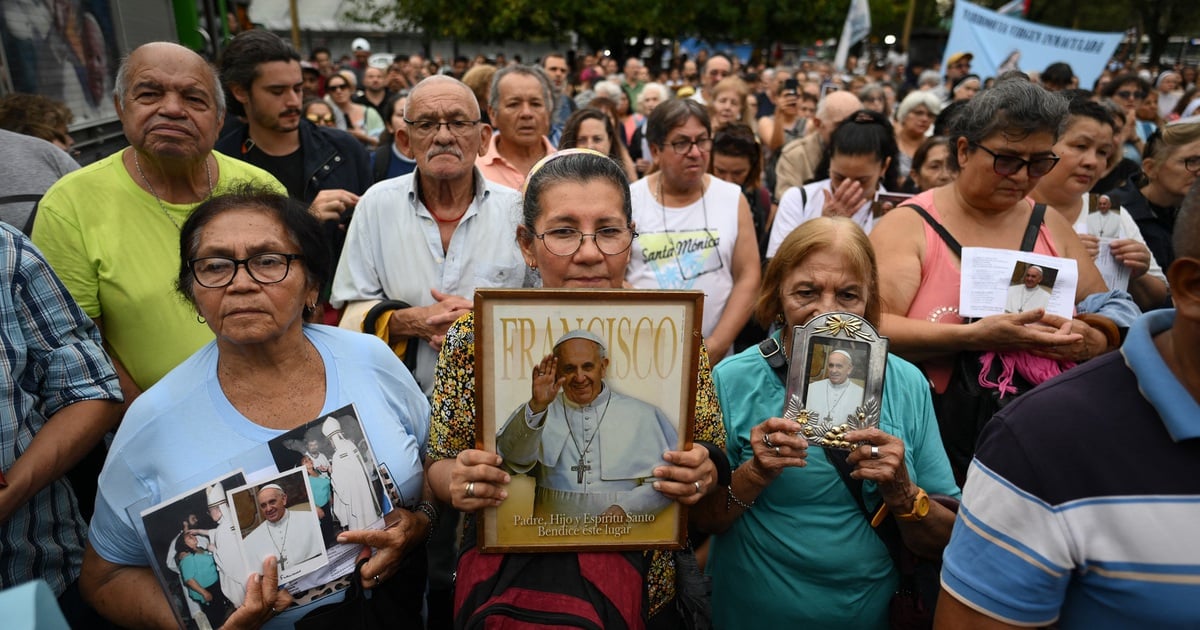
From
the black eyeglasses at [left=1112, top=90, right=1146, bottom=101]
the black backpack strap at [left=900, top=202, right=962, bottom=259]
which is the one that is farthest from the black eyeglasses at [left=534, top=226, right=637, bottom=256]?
the black eyeglasses at [left=1112, top=90, right=1146, bottom=101]

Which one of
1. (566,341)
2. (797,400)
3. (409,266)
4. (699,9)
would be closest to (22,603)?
(566,341)

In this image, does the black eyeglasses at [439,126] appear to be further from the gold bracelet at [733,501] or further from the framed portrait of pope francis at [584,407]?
the gold bracelet at [733,501]

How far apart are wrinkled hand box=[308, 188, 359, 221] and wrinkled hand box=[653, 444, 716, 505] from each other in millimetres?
2309

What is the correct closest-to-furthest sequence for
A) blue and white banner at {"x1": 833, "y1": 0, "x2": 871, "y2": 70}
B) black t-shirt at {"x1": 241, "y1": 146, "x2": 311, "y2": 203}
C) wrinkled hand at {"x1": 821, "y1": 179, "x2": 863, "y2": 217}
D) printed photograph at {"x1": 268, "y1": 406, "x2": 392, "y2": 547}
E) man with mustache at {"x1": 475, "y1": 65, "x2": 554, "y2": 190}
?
printed photograph at {"x1": 268, "y1": 406, "x2": 392, "y2": 547} → black t-shirt at {"x1": 241, "y1": 146, "x2": 311, "y2": 203} → wrinkled hand at {"x1": 821, "y1": 179, "x2": 863, "y2": 217} → man with mustache at {"x1": 475, "y1": 65, "x2": 554, "y2": 190} → blue and white banner at {"x1": 833, "y1": 0, "x2": 871, "y2": 70}

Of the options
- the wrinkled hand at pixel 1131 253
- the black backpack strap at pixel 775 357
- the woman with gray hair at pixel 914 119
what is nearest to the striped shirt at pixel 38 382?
the black backpack strap at pixel 775 357

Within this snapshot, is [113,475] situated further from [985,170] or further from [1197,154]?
[1197,154]

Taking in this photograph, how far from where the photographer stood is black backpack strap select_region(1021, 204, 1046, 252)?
9.93ft

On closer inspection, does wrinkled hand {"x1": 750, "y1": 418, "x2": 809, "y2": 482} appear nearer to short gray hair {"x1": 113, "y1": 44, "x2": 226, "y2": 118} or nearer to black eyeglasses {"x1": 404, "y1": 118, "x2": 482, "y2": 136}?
black eyeglasses {"x1": 404, "y1": 118, "x2": 482, "y2": 136}

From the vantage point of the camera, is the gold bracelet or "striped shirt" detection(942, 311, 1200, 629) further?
the gold bracelet

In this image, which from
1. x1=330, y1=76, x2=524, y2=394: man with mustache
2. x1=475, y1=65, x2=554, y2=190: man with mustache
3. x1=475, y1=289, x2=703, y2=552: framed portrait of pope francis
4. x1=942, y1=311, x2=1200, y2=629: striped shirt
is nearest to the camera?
x1=942, y1=311, x2=1200, y2=629: striped shirt

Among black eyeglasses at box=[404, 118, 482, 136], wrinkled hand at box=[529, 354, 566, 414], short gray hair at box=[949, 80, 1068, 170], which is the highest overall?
short gray hair at box=[949, 80, 1068, 170]

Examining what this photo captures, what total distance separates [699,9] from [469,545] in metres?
36.4

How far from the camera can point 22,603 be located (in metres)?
1.11

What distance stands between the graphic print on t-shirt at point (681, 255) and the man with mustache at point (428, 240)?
3.35 feet
